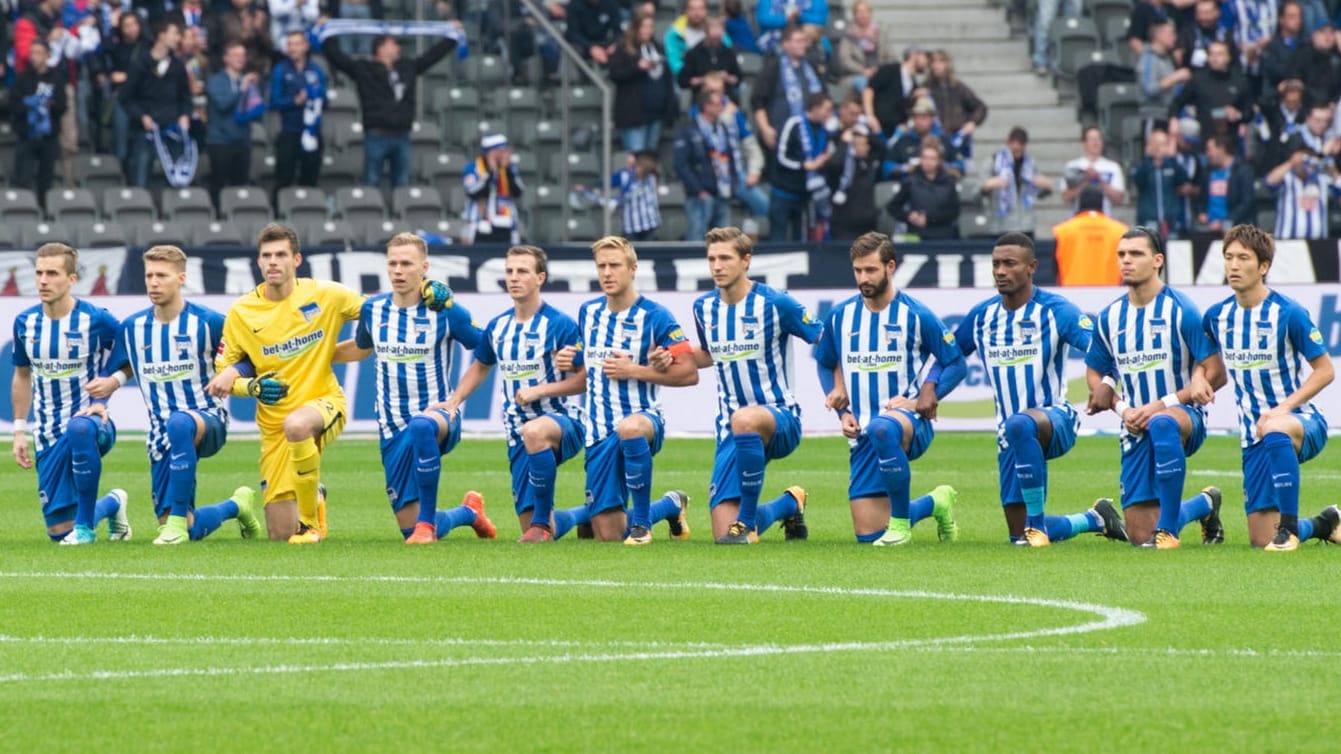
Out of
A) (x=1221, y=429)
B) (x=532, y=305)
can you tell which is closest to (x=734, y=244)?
(x=532, y=305)

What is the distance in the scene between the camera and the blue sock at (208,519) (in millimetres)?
12539

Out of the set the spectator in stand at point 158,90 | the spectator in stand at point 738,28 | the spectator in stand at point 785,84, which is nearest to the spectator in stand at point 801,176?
the spectator in stand at point 785,84

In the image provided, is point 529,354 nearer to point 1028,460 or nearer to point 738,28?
point 1028,460

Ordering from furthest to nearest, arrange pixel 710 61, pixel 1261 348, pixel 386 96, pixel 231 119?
pixel 710 61, pixel 231 119, pixel 386 96, pixel 1261 348

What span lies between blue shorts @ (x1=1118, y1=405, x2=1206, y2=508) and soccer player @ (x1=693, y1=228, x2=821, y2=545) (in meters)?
1.75

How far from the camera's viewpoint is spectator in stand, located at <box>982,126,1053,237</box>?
25375mm

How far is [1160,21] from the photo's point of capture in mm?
27391

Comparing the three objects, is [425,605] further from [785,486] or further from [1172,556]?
[785,486]

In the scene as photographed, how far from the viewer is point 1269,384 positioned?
11523mm

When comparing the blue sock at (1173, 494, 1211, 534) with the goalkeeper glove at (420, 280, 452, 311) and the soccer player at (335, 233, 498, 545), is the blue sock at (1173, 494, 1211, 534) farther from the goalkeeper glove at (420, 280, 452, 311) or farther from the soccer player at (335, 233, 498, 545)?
the goalkeeper glove at (420, 280, 452, 311)

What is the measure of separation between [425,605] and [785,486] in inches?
285

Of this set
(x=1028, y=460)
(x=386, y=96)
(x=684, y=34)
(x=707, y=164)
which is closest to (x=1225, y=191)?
(x=707, y=164)

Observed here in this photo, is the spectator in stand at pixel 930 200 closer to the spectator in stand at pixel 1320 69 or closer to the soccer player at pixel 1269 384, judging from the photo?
the spectator in stand at pixel 1320 69

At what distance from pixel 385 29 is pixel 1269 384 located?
16.0 m
